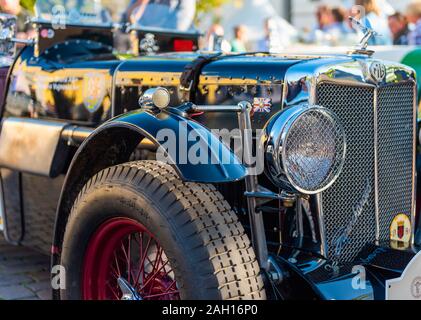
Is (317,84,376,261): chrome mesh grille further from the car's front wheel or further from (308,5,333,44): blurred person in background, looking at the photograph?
(308,5,333,44): blurred person in background

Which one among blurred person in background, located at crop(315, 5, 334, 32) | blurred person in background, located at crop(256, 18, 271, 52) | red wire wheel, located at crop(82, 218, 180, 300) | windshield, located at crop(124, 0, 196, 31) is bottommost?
red wire wheel, located at crop(82, 218, 180, 300)

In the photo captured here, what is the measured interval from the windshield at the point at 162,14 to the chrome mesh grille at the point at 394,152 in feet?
5.76

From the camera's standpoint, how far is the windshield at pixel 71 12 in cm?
347

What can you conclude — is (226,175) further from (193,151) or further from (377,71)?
(377,71)

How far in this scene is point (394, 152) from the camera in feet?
8.54

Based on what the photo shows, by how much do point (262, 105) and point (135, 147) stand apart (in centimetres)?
56

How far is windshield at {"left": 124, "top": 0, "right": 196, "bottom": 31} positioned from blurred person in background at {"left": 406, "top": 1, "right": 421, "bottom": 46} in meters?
3.26

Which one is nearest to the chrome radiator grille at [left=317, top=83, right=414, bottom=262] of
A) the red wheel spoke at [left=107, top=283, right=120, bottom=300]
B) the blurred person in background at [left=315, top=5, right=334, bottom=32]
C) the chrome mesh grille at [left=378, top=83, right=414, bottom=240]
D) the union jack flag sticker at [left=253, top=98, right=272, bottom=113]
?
the chrome mesh grille at [left=378, top=83, right=414, bottom=240]

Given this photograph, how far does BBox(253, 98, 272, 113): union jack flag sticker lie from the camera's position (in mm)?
2395

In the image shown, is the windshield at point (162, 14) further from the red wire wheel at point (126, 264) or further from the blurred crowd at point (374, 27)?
the red wire wheel at point (126, 264)

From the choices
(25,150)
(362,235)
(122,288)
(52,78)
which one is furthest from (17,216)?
(362,235)

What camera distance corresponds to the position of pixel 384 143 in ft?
8.34

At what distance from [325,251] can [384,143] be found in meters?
0.55
